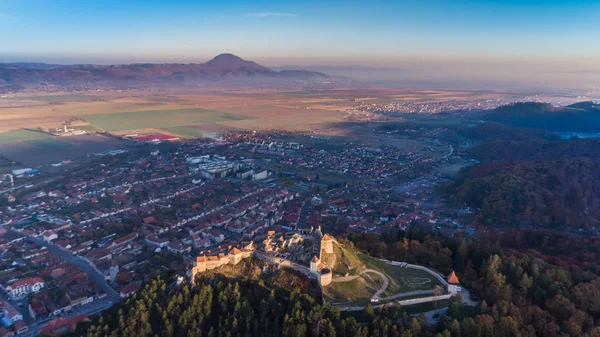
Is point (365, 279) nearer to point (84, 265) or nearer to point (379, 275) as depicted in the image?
point (379, 275)

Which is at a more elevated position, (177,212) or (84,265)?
(177,212)

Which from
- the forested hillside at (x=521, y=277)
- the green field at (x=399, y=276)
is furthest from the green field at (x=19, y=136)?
the green field at (x=399, y=276)

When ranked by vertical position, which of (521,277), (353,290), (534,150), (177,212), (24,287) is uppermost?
(534,150)

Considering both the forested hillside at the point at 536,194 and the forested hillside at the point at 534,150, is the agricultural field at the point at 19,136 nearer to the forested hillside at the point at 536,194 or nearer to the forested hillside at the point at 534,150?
the forested hillside at the point at 536,194

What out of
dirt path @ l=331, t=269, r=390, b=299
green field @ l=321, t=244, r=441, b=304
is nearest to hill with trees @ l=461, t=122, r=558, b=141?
green field @ l=321, t=244, r=441, b=304

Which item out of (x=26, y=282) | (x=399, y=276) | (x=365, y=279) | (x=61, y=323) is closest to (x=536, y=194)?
(x=399, y=276)

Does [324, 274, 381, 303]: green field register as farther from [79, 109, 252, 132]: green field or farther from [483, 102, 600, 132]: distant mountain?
[483, 102, 600, 132]: distant mountain
